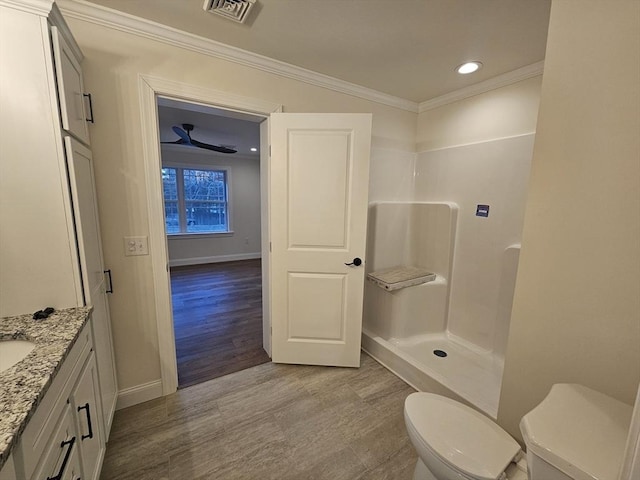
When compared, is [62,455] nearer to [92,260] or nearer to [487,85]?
[92,260]

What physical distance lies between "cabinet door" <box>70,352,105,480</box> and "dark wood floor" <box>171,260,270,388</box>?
78 cm

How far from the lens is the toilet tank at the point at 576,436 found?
2.14ft

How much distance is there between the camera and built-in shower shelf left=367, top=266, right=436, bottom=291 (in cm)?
238

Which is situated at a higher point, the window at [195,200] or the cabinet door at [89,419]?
the window at [195,200]

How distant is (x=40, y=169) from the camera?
1.08 m

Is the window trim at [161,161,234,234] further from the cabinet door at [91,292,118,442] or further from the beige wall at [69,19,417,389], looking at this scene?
the cabinet door at [91,292,118,442]

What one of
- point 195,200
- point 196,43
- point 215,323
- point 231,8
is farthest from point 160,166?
point 195,200

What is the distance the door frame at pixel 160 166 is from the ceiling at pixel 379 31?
0.34 m

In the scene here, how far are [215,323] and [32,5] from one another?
2.76 m

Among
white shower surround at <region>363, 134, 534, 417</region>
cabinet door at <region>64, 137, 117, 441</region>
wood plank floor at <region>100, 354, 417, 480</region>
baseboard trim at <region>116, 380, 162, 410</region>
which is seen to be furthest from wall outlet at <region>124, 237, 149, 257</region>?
white shower surround at <region>363, 134, 534, 417</region>

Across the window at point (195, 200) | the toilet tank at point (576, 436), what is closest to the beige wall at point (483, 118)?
the toilet tank at point (576, 436)

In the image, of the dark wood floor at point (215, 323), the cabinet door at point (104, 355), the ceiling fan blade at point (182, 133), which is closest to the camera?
the cabinet door at point (104, 355)

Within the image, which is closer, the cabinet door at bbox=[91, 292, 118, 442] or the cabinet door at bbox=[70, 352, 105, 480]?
the cabinet door at bbox=[70, 352, 105, 480]

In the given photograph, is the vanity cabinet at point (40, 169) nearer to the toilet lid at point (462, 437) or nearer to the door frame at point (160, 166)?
the door frame at point (160, 166)
